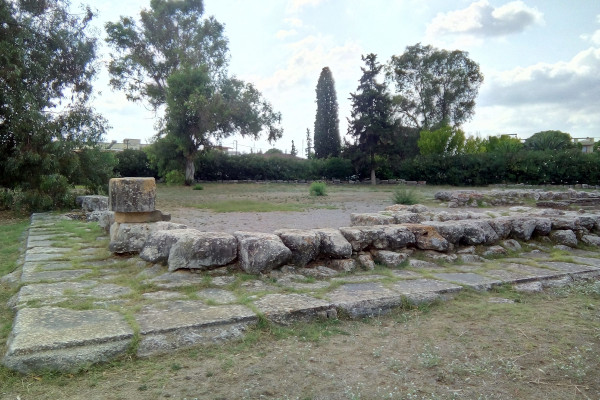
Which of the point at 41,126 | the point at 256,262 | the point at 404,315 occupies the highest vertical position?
the point at 41,126

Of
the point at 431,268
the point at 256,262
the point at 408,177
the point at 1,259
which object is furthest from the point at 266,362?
the point at 408,177

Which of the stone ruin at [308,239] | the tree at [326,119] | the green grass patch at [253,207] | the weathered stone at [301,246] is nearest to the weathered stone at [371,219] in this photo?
the stone ruin at [308,239]

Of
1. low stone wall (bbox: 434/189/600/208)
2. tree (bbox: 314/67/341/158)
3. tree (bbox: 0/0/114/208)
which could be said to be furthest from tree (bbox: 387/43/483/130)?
tree (bbox: 0/0/114/208)

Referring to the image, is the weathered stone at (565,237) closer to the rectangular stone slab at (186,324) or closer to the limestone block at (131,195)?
the rectangular stone slab at (186,324)

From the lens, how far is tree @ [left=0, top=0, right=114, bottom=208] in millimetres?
10461

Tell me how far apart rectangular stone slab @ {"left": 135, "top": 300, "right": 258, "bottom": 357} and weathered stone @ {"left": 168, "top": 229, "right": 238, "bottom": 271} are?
0.81m

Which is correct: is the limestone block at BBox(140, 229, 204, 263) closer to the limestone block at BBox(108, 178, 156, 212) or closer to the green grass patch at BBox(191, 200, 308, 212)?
the limestone block at BBox(108, 178, 156, 212)

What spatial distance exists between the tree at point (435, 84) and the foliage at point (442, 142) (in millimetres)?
6102

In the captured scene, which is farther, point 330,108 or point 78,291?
point 330,108

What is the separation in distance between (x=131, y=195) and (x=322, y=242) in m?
2.30

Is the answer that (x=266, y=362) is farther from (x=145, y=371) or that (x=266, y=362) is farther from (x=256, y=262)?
(x=256, y=262)

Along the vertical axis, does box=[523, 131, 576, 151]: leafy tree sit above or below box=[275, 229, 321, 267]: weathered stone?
above

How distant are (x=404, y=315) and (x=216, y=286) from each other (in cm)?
148

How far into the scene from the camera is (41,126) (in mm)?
10664
